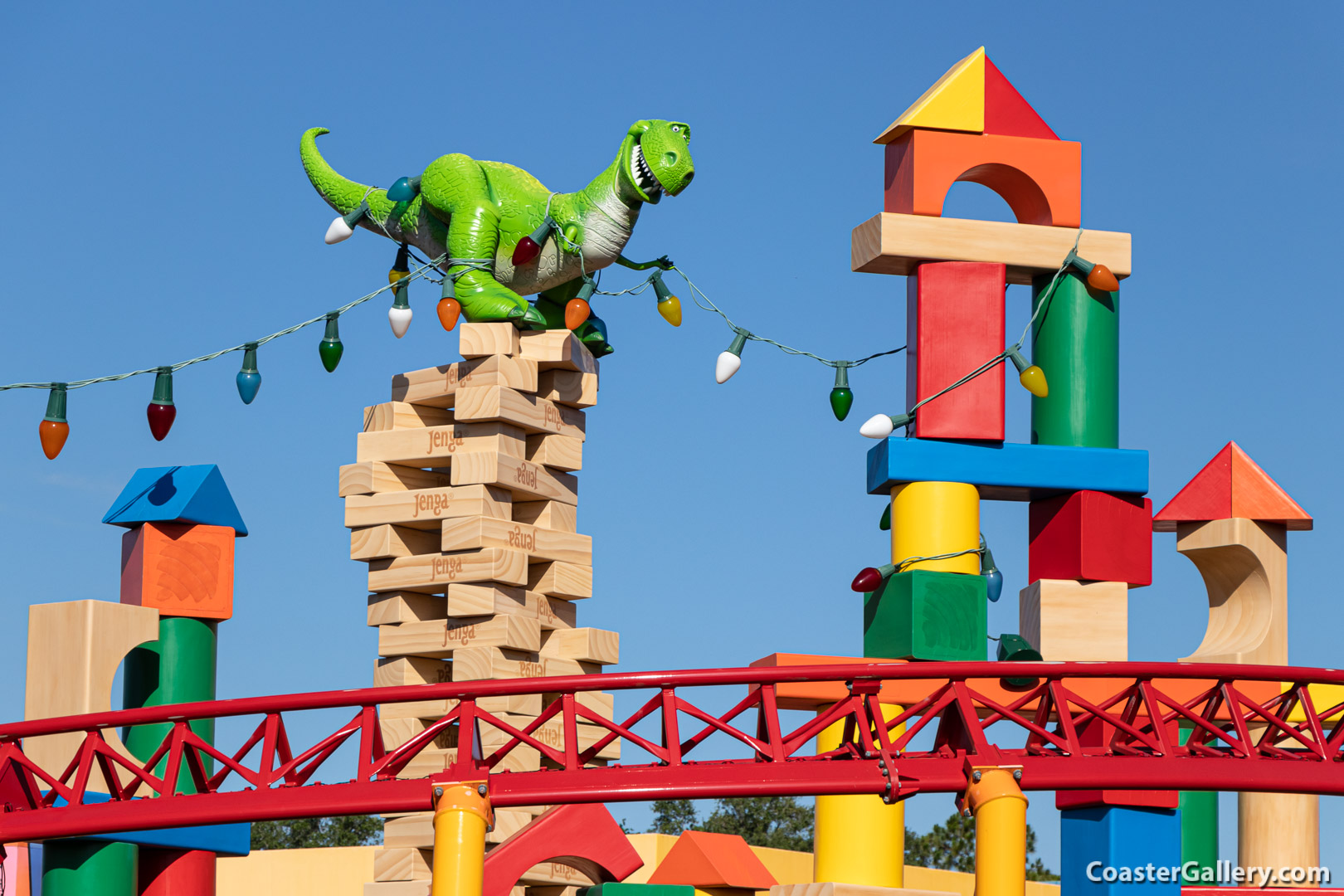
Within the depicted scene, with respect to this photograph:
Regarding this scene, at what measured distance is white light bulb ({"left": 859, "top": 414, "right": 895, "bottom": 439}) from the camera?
14117 millimetres

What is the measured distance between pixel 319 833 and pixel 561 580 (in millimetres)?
34575

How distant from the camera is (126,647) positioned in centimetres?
1384

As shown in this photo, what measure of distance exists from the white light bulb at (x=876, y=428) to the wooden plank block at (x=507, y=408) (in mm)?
2541

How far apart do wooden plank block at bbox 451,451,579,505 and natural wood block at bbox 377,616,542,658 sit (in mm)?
1024

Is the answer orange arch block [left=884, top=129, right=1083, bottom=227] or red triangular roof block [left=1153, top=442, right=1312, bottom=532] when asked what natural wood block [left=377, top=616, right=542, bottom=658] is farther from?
red triangular roof block [left=1153, top=442, right=1312, bottom=532]

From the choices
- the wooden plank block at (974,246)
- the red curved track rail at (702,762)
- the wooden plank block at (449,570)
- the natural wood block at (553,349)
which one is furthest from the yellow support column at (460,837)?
the wooden plank block at (974,246)

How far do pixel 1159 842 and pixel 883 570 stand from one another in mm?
2657

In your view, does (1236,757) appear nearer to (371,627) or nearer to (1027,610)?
Answer: (1027,610)

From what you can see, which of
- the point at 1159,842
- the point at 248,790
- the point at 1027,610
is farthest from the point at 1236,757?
the point at 248,790

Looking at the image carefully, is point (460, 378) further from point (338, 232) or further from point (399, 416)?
point (338, 232)

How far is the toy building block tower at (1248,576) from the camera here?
15.4m

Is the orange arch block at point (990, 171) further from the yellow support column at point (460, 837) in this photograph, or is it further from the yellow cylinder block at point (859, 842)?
the yellow support column at point (460, 837)

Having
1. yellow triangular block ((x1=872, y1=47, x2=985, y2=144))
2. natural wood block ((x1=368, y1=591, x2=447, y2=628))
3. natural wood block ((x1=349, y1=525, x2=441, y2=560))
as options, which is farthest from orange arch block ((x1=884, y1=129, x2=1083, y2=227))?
natural wood block ((x1=368, y1=591, x2=447, y2=628))

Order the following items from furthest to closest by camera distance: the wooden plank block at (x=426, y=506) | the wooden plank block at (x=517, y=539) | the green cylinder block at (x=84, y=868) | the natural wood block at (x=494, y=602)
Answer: the wooden plank block at (x=426, y=506) → the wooden plank block at (x=517, y=539) → the natural wood block at (x=494, y=602) → the green cylinder block at (x=84, y=868)
